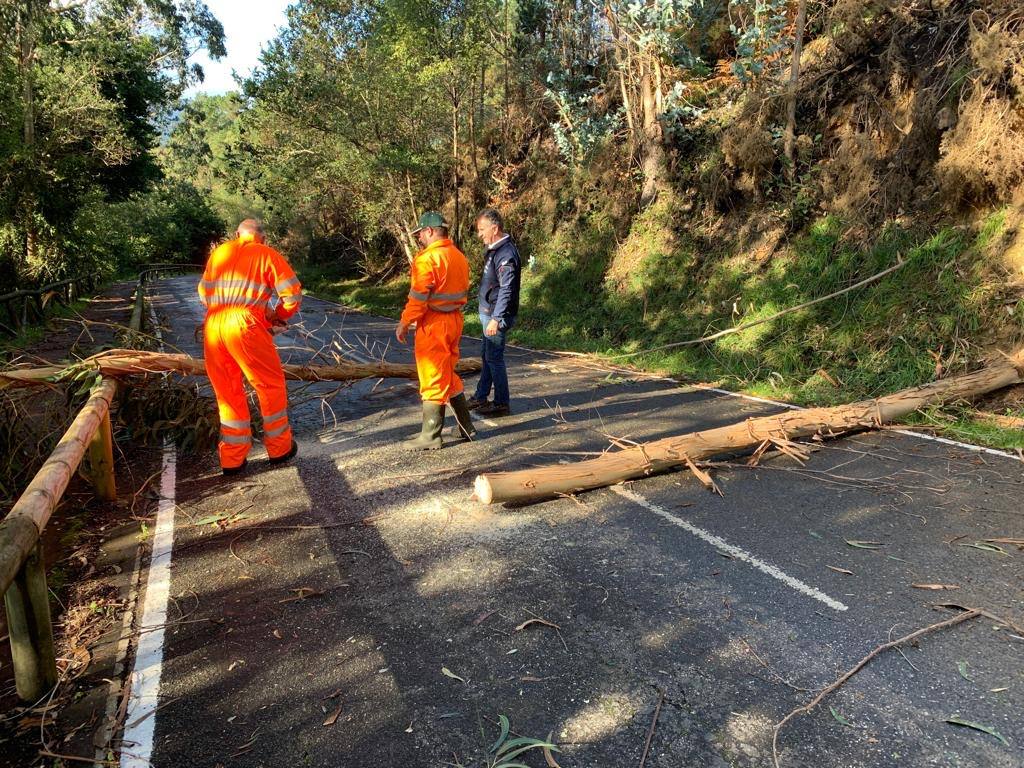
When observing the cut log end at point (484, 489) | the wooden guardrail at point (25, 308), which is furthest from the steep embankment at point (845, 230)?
the wooden guardrail at point (25, 308)

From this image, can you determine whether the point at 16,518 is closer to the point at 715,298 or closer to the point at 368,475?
the point at 368,475

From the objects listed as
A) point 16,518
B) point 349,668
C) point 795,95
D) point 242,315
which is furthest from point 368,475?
point 795,95

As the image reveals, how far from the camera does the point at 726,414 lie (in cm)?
707

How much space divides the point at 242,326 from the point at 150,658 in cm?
274

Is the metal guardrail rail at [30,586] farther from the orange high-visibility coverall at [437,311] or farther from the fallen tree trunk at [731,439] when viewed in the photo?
the orange high-visibility coverall at [437,311]

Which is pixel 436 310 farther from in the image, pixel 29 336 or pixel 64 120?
pixel 64 120

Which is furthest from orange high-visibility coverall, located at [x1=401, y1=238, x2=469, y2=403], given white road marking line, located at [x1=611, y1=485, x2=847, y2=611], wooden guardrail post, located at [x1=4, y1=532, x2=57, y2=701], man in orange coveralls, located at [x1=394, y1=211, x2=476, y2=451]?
wooden guardrail post, located at [x1=4, y1=532, x2=57, y2=701]

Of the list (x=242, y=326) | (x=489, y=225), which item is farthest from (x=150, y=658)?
(x=489, y=225)

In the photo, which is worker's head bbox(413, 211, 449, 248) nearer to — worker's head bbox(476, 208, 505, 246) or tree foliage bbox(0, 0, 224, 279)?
worker's head bbox(476, 208, 505, 246)

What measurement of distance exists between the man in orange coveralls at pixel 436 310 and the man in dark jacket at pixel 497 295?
76 cm

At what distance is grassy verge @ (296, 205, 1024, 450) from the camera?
24.0 feet

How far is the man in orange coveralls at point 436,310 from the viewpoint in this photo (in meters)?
5.48

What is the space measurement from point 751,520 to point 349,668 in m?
2.85

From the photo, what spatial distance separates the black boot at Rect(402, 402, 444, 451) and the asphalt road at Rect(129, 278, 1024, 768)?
30cm
